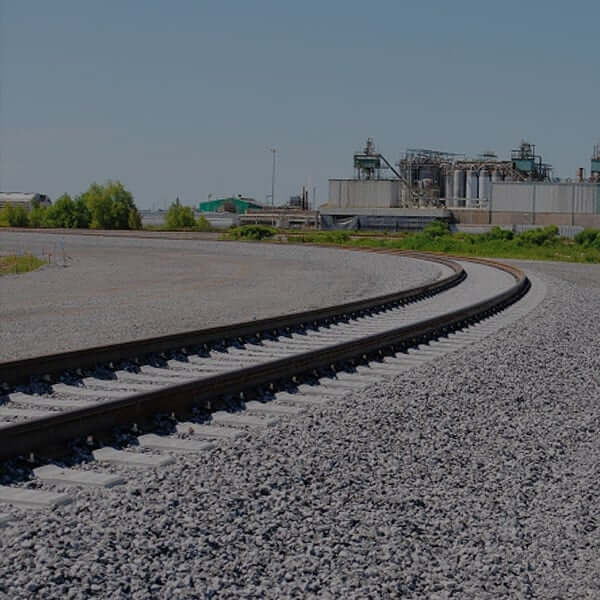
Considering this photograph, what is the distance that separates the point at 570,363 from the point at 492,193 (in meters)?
88.1

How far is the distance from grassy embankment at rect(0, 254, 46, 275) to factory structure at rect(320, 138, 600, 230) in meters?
64.5

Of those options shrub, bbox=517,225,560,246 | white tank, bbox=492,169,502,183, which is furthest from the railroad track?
white tank, bbox=492,169,502,183

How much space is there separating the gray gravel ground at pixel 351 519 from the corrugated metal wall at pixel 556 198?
91.2 m

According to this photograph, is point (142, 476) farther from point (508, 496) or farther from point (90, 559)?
point (508, 496)

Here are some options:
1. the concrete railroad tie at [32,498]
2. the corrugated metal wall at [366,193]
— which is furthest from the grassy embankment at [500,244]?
the concrete railroad tie at [32,498]

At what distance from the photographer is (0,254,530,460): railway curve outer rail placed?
22.9 feet

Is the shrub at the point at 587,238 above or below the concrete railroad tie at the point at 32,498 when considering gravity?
below

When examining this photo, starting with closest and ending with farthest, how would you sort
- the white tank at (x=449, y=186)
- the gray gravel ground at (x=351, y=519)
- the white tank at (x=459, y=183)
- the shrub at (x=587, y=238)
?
the gray gravel ground at (x=351, y=519) → the shrub at (x=587, y=238) → the white tank at (x=459, y=183) → the white tank at (x=449, y=186)

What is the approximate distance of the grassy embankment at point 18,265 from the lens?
3509 centimetres

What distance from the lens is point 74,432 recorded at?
7.37 meters

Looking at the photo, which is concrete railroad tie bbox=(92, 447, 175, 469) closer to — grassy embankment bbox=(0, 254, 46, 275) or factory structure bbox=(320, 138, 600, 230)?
grassy embankment bbox=(0, 254, 46, 275)

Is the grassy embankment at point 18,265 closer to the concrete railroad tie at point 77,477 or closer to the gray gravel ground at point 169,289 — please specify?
the gray gravel ground at point 169,289

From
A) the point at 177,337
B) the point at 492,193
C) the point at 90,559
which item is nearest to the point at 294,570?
the point at 90,559

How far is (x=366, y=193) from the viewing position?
110m
